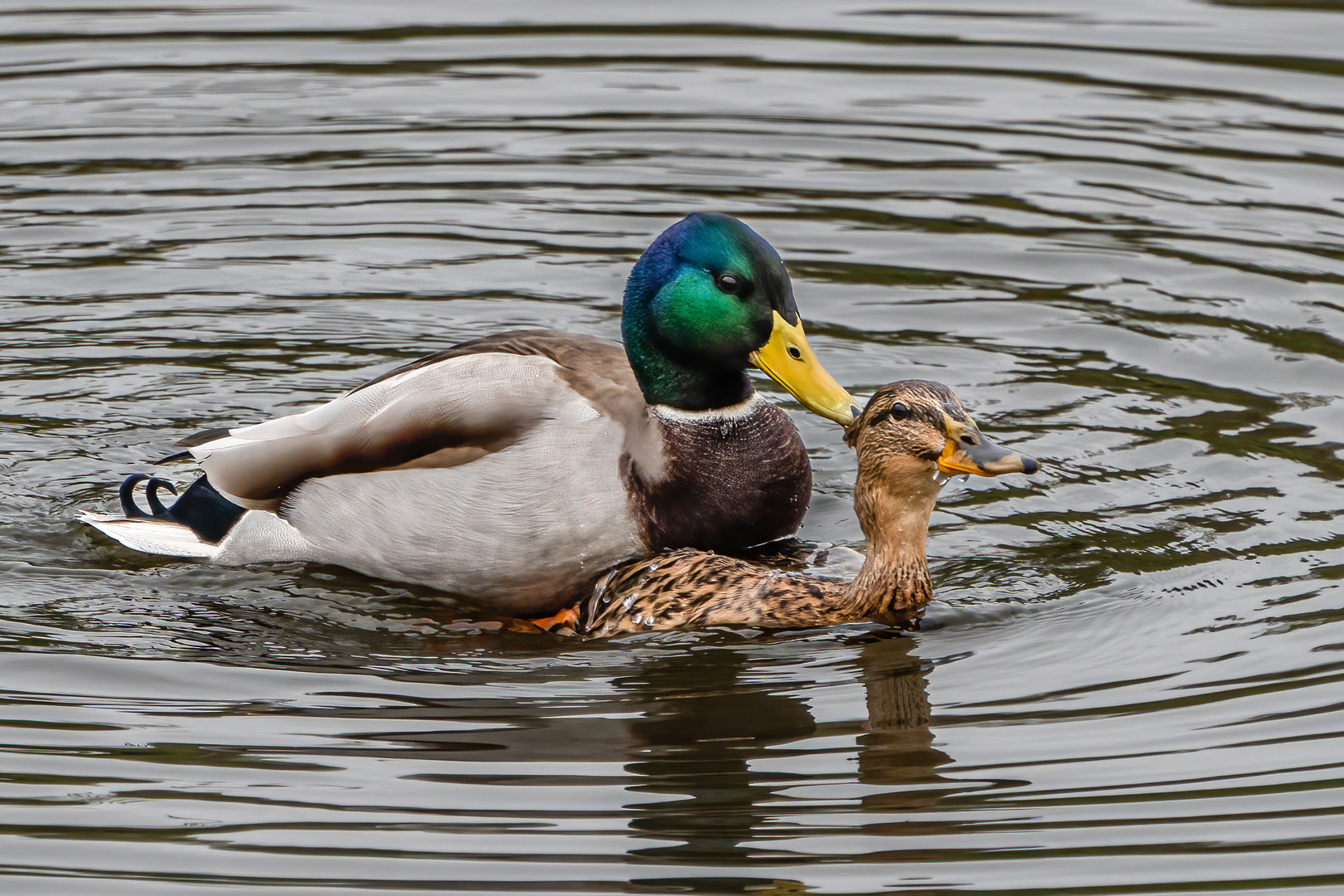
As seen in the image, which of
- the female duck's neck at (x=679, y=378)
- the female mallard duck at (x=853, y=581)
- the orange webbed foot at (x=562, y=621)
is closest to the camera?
A: the female mallard duck at (x=853, y=581)

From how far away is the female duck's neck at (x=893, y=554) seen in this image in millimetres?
7273

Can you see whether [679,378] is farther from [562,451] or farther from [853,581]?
[853,581]

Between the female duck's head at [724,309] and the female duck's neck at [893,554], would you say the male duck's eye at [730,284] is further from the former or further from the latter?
the female duck's neck at [893,554]

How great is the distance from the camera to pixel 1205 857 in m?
5.25

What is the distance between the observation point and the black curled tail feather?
8.23 m

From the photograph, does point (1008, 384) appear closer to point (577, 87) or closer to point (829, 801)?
point (829, 801)

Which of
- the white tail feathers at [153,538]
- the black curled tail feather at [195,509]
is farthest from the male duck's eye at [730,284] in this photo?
the white tail feathers at [153,538]

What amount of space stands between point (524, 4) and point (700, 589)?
9.07 m

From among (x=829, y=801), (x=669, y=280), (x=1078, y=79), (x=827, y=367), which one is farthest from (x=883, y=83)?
(x=829, y=801)

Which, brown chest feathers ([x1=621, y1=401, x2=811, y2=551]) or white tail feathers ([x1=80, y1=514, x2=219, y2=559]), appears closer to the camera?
brown chest feathers ([x1=621, y1=401, x2=811, y2=551])

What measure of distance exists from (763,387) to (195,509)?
3099mm

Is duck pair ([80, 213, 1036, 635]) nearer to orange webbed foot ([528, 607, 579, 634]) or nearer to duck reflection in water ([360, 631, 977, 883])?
orange webbed foot ([528, 607, 579, 634])

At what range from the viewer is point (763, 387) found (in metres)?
10.3

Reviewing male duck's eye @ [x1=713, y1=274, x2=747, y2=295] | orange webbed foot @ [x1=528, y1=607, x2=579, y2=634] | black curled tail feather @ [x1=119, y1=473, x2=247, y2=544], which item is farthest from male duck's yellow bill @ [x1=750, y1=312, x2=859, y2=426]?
black curled tail feather @ [x1=119, y1=473, x2=247, y2=544]
